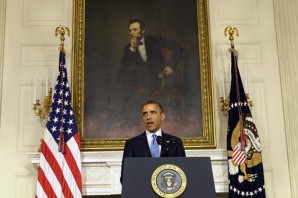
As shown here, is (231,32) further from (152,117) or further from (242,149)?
(152,117)

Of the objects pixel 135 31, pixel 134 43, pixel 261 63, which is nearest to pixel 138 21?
pixel 135 31

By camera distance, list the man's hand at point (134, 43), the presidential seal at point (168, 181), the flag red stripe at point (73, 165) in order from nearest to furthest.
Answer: the presidential seal at point (168, 181)
the flag red stripe at point (73, 165)
the man's hand at point (134, 43)

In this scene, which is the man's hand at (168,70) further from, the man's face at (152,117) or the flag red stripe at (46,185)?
the man's face at (152,117)

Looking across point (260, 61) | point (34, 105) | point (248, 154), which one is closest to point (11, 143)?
point (34, 105)

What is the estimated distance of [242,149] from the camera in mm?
5891

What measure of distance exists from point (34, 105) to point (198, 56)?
8.23 feet

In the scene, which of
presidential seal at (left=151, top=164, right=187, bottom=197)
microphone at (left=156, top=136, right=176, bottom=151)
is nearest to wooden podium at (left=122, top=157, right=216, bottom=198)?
presidential seal at (left=151, top=164, right=187, bottom=197)

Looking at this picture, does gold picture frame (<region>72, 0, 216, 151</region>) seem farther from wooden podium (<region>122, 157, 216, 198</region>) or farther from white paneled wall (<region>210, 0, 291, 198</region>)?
wooden podium (<region>122, 157, 216, 198</region>)

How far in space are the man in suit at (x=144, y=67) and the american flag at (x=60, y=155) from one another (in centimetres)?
89

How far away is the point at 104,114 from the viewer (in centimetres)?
648

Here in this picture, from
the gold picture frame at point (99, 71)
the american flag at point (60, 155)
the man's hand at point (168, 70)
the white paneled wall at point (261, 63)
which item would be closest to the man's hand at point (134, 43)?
the gold picture frame at point (99, 71)

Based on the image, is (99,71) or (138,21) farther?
(138,21)

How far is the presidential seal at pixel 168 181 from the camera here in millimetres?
3121

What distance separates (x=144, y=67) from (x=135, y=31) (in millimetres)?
608
